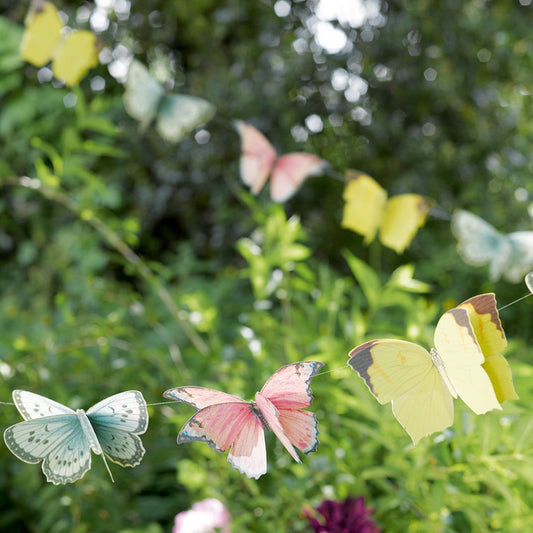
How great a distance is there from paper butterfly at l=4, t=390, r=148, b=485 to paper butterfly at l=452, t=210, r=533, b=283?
610 millimetres

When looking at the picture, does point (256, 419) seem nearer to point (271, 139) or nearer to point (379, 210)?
point (379, 210)

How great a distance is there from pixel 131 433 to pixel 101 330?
0.73 m

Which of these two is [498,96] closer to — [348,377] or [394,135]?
[394,135]

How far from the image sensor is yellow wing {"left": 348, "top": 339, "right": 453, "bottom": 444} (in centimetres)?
52

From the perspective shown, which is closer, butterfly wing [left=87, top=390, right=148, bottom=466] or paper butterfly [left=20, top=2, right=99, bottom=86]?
butterfly wing [left=87, top=390, right=148, bottom=466]

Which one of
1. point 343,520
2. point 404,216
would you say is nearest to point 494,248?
point 404,216

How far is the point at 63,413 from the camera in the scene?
1.74 ft

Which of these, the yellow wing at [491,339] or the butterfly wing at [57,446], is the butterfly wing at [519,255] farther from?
→ the butterfly wing at [57,446]

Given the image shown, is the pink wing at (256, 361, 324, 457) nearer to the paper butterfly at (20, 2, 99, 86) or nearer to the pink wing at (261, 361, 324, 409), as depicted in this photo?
the pink wing at (261, 361, 324, 409)

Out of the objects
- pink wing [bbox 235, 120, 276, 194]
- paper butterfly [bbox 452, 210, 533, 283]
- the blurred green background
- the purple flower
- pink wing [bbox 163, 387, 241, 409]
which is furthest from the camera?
the blurred green background

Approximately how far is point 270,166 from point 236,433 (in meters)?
0.63

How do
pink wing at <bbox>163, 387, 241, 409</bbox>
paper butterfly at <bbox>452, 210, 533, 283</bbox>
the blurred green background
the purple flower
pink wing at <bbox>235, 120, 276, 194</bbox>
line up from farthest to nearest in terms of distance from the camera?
the blurred green background → pink wing at <bbox>235, 120, 276, 194</bbox> → paper butterfly at <bbox>452, 210, 533, 283</bbox> → the purple flower → pink wing at <bbox>163, 387, 241, 409</bbox>

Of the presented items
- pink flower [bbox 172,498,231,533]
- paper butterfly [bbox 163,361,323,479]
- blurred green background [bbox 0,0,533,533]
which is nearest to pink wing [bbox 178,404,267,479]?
paper butterfly [bbox 163,361,323,479]

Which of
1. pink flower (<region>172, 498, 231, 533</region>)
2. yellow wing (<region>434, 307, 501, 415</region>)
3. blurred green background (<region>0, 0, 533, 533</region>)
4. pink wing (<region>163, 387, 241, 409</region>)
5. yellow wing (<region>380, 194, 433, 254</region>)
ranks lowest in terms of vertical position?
blurred green background (<region>0, 0, 533, 533</region>)
